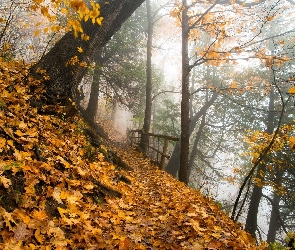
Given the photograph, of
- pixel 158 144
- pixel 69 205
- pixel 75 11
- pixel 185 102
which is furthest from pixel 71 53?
pixel 158 144

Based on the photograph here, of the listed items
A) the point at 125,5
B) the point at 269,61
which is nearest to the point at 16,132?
the point at 125,5

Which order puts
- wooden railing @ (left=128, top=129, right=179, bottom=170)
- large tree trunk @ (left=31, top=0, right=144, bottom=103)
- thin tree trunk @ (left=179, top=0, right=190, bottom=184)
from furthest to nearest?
wooden railing @ (left=128, top=129, right=179, bottom=170)
thin tree trunk @ (left=179, top=0, right=190, bottom=184)
large tree trunk @ (left=31, top=0, right=144, bottom=103)

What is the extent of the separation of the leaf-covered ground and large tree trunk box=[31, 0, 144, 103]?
2.89ft

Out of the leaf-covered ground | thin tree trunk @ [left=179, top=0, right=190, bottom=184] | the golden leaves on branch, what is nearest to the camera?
the leaf-covered ground

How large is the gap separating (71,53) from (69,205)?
4324 mm

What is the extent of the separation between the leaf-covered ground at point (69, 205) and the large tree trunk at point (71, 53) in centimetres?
88

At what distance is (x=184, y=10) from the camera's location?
7848 millimetres

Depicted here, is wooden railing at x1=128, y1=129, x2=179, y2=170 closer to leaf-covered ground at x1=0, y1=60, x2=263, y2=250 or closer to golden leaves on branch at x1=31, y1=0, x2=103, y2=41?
leaf-covered ground at x1=0, y1=60, x2=263, y2=250

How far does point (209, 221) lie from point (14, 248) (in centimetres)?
266

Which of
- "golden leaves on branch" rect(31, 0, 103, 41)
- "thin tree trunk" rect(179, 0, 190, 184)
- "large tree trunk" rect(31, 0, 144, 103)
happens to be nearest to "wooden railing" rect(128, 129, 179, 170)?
"thin tree trunk" rect(179, 0, 190, 184)

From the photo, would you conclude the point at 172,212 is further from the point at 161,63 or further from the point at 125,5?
the point at 161,63

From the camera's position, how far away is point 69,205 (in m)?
2.93

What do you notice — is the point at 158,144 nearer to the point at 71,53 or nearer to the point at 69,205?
the point at 71,53

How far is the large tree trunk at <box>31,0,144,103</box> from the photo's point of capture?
5883 millimetres
